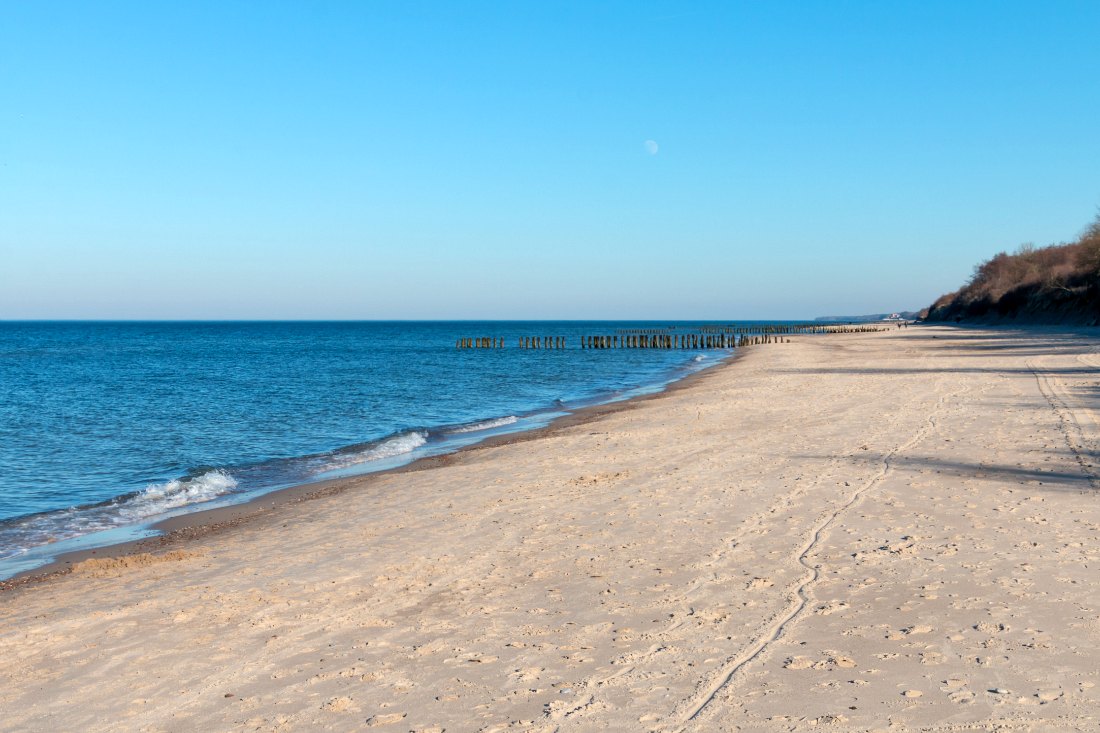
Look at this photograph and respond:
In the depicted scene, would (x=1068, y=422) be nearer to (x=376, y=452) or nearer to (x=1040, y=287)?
(x=376, y=452)

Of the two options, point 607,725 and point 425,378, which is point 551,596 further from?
point 425,378

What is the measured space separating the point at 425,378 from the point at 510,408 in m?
17.1

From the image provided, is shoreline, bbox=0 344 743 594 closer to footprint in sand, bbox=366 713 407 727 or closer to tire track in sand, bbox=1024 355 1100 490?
footprint in sand, bbox=366 713 407 727

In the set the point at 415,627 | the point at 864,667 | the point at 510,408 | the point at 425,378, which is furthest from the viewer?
the point at 425,378

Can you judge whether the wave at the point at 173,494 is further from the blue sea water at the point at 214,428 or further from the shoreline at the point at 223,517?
the shoreline at the point at 223,517

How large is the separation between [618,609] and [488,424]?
18.3 metres

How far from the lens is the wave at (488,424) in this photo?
23578 millimetres

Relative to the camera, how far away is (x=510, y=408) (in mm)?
30125

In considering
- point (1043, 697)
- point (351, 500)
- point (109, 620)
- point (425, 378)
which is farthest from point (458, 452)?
point (425, 378)

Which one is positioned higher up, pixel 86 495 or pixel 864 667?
pixel 864 667

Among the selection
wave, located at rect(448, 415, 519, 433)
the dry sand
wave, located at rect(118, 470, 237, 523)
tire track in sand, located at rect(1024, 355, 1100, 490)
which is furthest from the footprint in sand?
wave, located at rect(448, 415, 519, 433)

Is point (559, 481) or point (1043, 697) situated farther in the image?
point (559, 481)

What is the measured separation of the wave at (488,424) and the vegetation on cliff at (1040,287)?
56.2m

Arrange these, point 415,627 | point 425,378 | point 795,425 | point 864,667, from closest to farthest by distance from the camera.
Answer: point 864,667 → point 415,627 → point 795,425 → point 425,378
